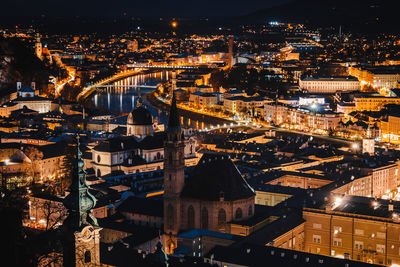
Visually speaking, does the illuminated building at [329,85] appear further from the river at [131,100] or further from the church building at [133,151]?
the church building at [133,151]

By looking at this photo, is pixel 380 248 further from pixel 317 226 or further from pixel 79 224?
pixel 79 224

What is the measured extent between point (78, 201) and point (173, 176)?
6.99 meters

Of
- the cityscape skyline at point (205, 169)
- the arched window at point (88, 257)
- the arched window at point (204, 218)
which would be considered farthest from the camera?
the arched window at point (204, 218)

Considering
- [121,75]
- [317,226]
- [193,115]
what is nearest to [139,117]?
[317,226]

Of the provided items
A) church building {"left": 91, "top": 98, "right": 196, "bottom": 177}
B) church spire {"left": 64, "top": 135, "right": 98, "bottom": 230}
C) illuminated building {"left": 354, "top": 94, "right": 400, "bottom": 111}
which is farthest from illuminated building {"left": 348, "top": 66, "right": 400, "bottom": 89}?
church spire {"left": 64, "top": 135, "right": 98, "bottom": 230}

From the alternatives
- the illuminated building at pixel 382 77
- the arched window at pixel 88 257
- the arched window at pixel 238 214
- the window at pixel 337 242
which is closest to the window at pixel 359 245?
the window at pixel 337 242

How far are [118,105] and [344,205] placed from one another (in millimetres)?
30118

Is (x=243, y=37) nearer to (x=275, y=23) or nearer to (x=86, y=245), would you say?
(x=275, y=23)

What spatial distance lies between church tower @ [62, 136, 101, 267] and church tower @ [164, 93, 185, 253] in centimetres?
674

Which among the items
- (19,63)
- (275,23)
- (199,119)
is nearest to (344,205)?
(199,119)

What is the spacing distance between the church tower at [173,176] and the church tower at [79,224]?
6743 millimetres

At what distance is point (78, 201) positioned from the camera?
6742 millimetres

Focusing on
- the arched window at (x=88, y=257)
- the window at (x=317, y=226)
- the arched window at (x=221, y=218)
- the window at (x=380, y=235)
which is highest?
the arched window at (x=88, y=257)

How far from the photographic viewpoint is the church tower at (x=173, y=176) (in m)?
13.7
